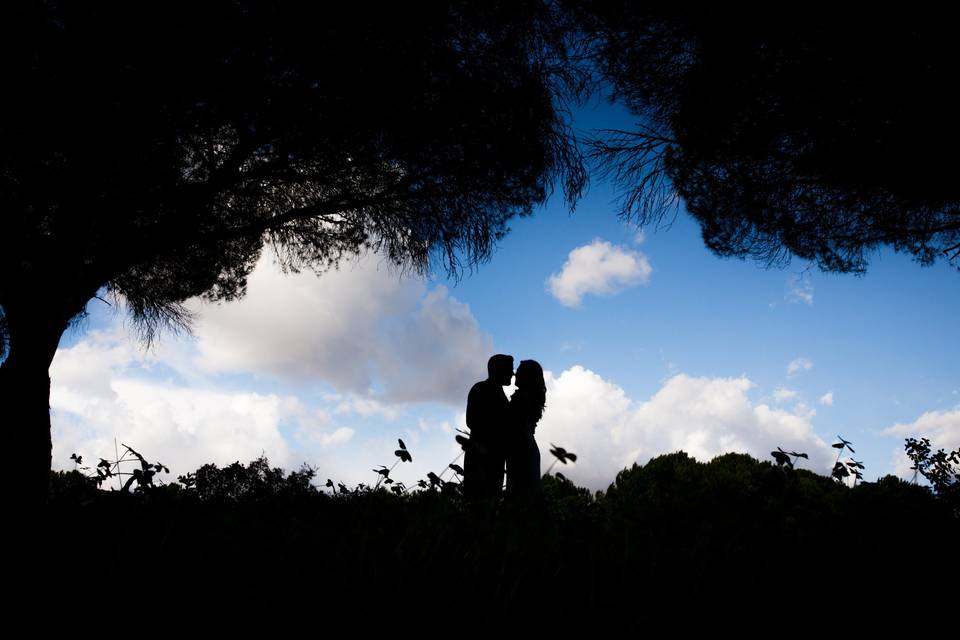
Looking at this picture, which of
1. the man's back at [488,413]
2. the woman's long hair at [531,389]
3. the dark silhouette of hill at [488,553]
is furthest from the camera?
the woman's long hair at [531,389]

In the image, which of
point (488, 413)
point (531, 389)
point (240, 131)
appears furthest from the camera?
point (240, 131)

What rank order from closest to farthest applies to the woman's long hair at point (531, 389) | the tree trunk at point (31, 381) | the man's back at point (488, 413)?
the man's back at point (488, 413), the woman's long hair at point (531, 389), the tree trunk at point (31, 381)

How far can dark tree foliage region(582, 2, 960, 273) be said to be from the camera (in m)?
5.74

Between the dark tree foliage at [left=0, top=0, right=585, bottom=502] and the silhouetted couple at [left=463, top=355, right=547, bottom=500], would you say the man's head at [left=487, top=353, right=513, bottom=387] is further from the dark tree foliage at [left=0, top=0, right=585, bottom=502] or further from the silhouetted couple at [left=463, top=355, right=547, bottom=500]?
the dark tree foliage at [left=0, top=0, right=585, bottom=502]

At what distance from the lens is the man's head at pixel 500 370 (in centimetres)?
552

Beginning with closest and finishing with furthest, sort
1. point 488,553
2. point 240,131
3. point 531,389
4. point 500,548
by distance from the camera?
point 488,553 → point 500,548 → point 531,389 → point 240,131

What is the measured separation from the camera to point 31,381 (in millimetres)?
6996

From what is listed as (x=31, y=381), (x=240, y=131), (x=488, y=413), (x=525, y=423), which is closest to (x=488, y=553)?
(x=488, y=413)

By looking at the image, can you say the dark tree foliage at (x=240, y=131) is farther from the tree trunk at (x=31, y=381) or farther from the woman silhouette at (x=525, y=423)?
the woman silhouette at (x=525, y=423)

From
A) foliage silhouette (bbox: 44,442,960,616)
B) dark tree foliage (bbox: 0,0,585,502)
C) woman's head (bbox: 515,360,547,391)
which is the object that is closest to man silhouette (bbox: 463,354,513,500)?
woman's head (bbox: 515,360,547,391)

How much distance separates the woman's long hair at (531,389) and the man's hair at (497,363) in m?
0.15

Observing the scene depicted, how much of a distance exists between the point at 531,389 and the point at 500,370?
0.36 metres

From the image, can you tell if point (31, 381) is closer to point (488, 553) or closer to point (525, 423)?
point (525, 423)

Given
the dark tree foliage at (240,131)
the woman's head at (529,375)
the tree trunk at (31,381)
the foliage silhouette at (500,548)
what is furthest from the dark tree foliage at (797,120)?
the tree trunk at (31,381)
